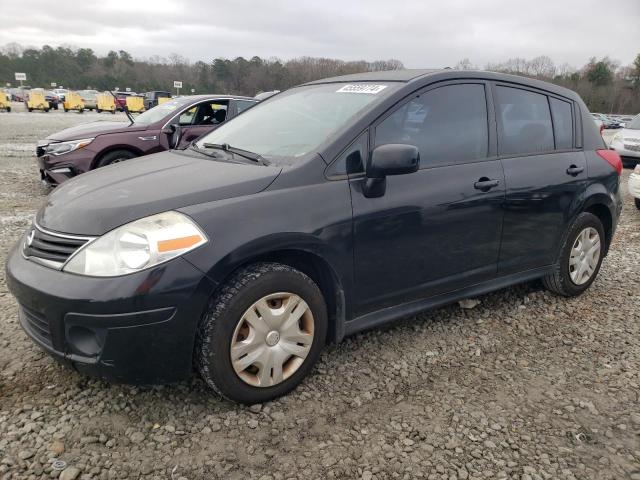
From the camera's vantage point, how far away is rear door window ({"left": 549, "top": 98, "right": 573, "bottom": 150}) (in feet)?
12.3

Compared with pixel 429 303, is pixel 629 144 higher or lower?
higher

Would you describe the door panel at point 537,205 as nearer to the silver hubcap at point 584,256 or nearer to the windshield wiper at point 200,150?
the silver hubcap at point 584,256

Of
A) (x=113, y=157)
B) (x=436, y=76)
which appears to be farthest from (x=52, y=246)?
(x=113, y=157)

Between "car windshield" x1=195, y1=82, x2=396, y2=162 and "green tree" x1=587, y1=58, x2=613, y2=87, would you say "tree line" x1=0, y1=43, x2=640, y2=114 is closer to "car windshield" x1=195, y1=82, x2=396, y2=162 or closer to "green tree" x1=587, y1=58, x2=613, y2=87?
"green tree" x1=587, y1=58, x2=613, y2=87

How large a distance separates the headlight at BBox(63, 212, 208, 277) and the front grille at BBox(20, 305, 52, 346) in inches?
11.2

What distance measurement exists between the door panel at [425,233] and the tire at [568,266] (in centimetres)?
88

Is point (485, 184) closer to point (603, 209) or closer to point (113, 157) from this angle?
point (603, 209)

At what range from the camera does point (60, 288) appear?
6.98 feet

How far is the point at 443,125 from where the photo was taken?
10.1 feet

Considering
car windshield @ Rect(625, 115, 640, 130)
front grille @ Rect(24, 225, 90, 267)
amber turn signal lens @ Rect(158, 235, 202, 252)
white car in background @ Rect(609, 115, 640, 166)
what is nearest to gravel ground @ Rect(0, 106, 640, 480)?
front grille @ Rect(24, 225, 90, 267)

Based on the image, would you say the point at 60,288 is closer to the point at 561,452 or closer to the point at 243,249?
the point at 243,249

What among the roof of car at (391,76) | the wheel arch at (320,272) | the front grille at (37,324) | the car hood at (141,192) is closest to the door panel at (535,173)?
the roof of car at (391,76)

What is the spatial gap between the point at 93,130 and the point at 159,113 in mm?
1024

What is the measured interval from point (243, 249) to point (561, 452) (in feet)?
5.74
